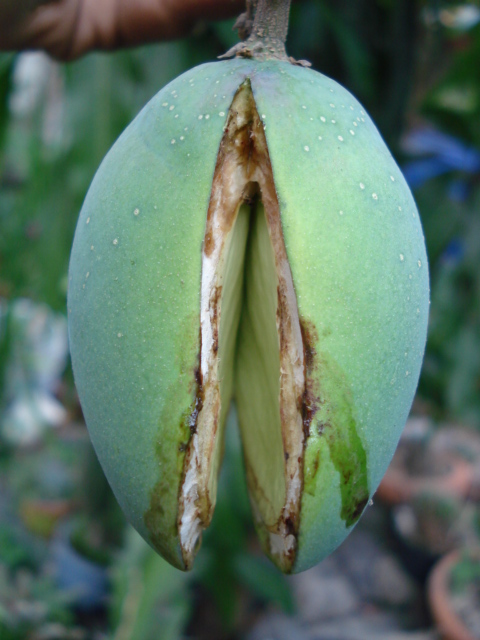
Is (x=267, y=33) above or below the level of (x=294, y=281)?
above

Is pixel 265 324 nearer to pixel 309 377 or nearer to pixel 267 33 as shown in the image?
pixel 309 377

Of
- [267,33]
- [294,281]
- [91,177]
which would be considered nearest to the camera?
[294,281]

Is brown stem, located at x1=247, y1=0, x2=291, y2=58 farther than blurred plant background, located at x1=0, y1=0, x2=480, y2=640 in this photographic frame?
No

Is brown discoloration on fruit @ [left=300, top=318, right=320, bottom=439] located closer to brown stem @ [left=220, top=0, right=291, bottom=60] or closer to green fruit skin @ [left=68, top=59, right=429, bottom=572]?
green fruit skin @ [left=68, top=59, right=429, bottom=572]

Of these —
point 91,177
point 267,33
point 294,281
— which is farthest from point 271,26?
point 91,177

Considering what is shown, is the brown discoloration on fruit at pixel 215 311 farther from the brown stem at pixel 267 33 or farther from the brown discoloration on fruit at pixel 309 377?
the brown stem at pixel 267 33

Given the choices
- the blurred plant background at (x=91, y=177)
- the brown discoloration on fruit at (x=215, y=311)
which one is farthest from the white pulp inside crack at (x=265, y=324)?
the blurred plant background at (x=91, y=177)

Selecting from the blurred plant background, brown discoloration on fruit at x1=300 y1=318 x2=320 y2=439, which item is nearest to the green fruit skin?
brown discoloration on fruit at x1=300 y1=318 x2=320 y2=439
